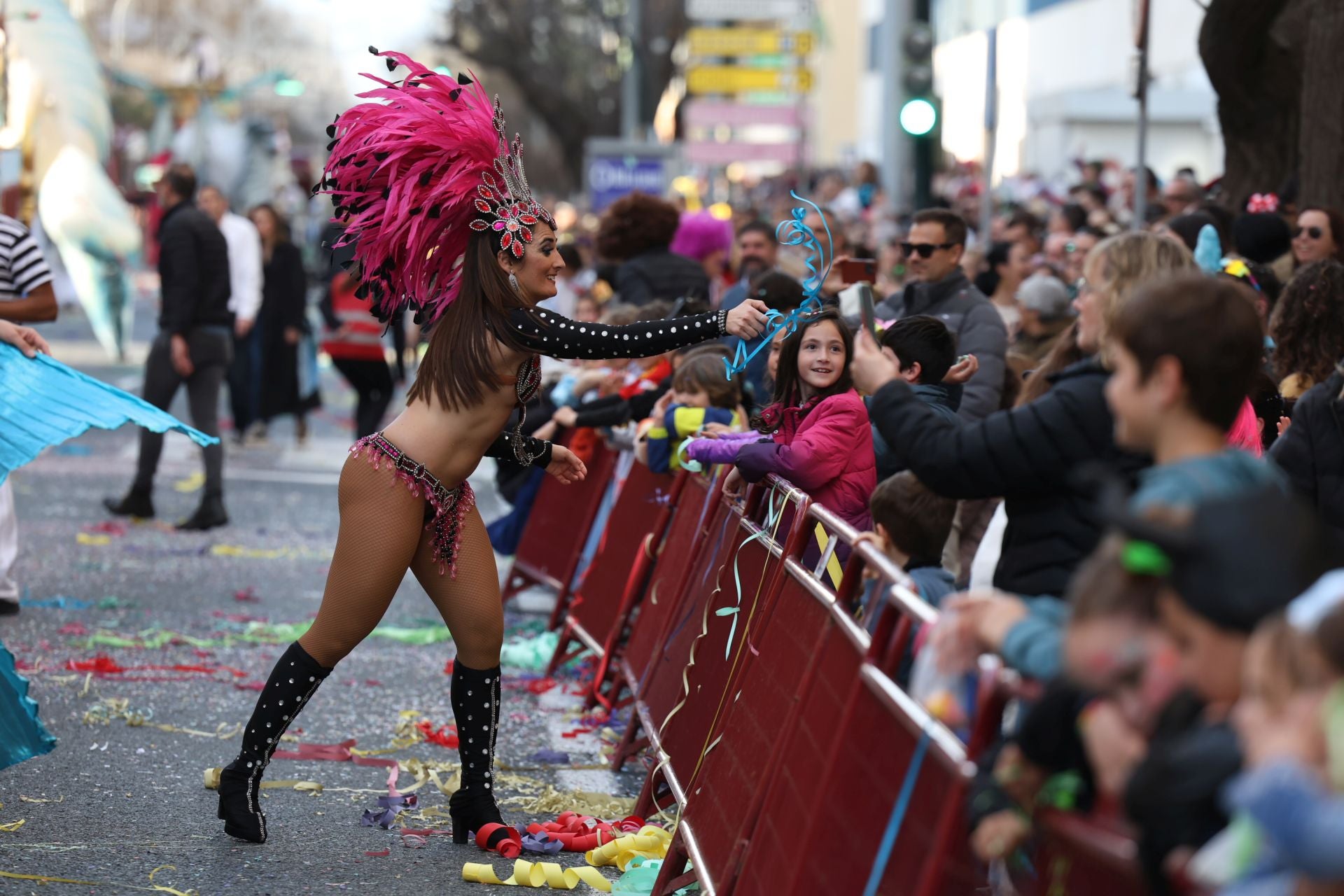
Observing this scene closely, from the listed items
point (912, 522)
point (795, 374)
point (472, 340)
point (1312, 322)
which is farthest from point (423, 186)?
point (1312, 322)

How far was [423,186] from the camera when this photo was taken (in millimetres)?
5449

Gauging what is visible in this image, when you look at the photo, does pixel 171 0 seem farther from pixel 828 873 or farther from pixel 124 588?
pixel 828 873

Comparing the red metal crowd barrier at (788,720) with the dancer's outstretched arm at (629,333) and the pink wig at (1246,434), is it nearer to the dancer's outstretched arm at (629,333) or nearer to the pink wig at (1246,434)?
the dancer's outstretched arm at (629,333)

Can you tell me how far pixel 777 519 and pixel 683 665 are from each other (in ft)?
3.03

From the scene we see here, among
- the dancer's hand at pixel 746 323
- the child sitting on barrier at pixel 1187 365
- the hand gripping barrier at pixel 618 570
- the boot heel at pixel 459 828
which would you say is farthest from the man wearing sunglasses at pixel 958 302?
the child sitting on barrier at pixel 1187 365

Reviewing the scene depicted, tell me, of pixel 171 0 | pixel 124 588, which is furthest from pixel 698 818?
pixel 171 0

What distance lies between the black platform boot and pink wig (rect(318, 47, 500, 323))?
45.9 inches

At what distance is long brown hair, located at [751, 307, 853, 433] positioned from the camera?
18.9 feet

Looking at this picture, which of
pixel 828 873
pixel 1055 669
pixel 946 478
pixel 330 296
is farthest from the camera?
pixel 330 296

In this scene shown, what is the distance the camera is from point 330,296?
14.5 metres

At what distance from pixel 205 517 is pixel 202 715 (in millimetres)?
4642

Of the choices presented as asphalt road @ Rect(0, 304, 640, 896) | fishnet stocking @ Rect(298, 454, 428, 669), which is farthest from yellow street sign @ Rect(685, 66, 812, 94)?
fishnet stocking @ Rect(298, 454, 428, 669)

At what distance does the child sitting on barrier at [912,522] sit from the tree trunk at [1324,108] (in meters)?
5.40

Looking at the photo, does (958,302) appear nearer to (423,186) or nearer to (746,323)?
(746,323)
